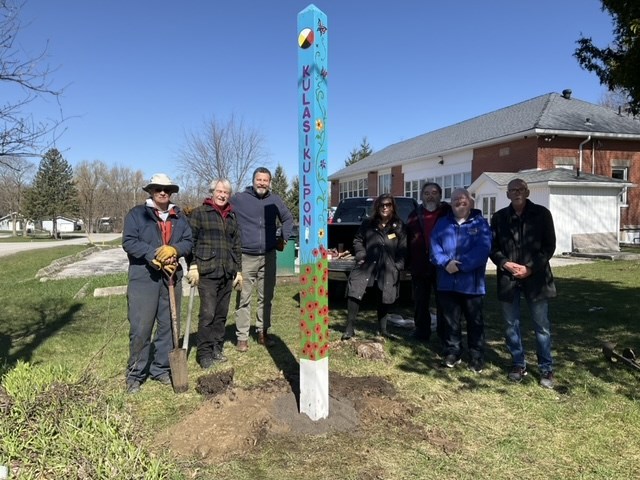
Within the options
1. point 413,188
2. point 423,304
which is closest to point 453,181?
point 413,188

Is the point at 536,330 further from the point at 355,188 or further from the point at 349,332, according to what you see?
the point at 355,188

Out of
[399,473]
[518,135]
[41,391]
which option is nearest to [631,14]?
[399,473]

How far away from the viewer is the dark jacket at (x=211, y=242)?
16.0ft

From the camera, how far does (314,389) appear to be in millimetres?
3625

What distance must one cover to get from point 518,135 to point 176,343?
69.2 feet

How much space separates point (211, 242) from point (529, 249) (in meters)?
3.00

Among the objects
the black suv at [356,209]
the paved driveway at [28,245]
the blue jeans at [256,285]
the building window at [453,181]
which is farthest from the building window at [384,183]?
the blue jeans at [256,285]

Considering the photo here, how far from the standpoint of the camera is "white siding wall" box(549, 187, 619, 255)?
1881cm

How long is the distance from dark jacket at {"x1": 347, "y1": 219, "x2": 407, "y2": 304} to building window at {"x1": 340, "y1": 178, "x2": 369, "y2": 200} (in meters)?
32.8

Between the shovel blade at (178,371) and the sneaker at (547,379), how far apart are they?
10.5 feet

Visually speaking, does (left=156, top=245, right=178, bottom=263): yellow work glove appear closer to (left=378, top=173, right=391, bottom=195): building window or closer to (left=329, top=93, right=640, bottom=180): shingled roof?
(left=329, top=93, right=640, bottom=180): shingled roof

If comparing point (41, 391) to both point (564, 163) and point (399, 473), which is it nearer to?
point (399, 473)

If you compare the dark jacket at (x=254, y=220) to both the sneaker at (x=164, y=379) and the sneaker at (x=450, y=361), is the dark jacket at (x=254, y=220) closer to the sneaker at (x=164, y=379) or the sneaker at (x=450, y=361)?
the sneaker at (x=164, y=379)

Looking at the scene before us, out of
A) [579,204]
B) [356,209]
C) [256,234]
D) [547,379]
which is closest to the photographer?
[547,379]
